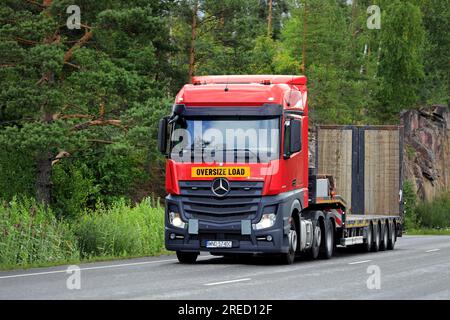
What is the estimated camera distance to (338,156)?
102ft

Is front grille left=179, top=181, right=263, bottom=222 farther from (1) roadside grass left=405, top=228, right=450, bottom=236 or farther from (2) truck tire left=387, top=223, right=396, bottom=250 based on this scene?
(1) roadside grass left=405, top=228, right=450, bottom=236

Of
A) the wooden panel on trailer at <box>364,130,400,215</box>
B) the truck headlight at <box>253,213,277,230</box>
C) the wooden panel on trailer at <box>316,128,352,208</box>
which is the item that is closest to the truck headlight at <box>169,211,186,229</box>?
the truck headlight at <box>253,213,277,230</box>

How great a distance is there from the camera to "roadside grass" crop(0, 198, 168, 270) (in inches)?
898

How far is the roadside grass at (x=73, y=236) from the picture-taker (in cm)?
2281

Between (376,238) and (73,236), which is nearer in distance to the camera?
(73,236)

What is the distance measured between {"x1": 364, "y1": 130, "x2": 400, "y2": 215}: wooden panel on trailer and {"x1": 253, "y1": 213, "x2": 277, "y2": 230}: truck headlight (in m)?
9.75

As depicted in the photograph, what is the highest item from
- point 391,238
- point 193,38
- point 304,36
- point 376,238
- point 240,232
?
point 304,36

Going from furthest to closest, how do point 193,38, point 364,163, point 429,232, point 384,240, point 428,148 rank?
point 428,148
point 429,232
point 193,38
point 364,163
point 384,240

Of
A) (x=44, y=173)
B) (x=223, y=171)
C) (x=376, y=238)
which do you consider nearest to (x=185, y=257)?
(x=223, y=171)

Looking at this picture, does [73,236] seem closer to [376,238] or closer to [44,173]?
[376,238]

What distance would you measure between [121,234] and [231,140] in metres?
6.06

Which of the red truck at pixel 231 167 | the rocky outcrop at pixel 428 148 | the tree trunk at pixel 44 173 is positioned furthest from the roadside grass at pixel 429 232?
the red truck at pixel 231 167

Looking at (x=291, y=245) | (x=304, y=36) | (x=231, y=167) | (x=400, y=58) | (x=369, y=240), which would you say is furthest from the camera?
(x=400, y=58)
